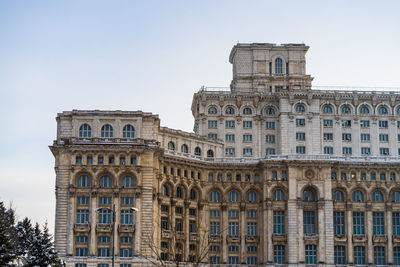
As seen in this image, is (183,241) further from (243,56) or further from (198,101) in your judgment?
(243,56)

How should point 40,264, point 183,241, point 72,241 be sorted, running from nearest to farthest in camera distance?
1. point 40,264
2. point 72,241
3. point 183,241

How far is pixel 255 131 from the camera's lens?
158 metres

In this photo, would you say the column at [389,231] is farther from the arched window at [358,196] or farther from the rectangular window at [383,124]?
the rectangular window at [383,124]

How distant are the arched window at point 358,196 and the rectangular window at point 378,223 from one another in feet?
12.6

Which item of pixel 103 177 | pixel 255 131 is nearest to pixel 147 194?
pixel 103 177

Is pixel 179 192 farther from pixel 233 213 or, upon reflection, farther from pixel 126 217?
pixel 126 217

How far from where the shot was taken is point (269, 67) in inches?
6506

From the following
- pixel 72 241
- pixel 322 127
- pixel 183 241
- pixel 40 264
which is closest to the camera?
pixel 40 264

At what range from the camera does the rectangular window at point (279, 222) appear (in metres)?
147

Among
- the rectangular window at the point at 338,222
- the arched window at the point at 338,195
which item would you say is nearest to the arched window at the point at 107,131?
the arched window at the point at 338,195

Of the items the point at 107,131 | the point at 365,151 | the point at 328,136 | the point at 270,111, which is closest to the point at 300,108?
the point at 270,111

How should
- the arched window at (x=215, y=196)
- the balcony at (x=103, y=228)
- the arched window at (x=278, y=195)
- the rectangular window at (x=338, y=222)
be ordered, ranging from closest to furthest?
the balcony at (x=103, y=228) → the rectangular window at (x=338, y=222) → the arched window at (x=278, y=195) → the arched window at (x=215, y=196)

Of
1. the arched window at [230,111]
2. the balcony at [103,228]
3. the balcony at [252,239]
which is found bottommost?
the balcony at [252,239]

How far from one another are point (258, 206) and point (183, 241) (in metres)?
17.7
